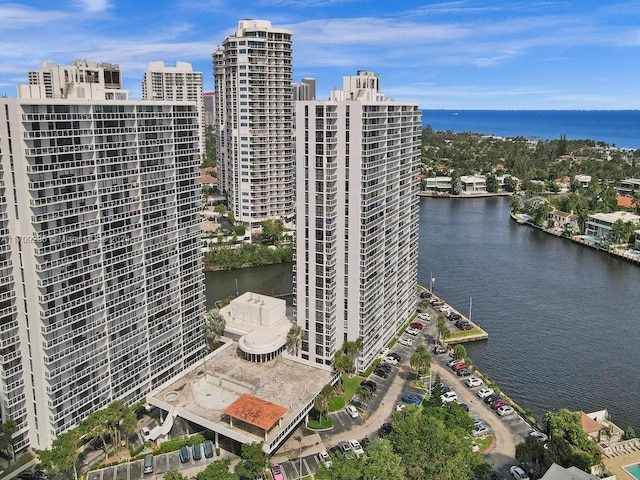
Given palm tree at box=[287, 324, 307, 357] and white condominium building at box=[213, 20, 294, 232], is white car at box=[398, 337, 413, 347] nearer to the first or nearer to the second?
palm tree at box=[287, 324, 307, 357]

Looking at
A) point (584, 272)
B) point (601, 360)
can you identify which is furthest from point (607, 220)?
point (601, 360)

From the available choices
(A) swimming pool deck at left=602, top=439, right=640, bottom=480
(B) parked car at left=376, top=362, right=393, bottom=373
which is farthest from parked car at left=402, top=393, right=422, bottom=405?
(A) swimming pool deck at left=602, top=439, right=640, bottom=480

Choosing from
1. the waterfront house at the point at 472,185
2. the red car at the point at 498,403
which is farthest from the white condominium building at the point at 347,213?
the waterfront house at the point at 472,185

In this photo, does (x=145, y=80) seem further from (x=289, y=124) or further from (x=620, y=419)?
(x=620, y=419)

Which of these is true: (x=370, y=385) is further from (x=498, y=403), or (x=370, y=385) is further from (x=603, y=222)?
(x=603, y=222)

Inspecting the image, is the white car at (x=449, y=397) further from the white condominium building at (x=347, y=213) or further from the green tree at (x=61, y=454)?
the green tree at (x=61, y=454)
